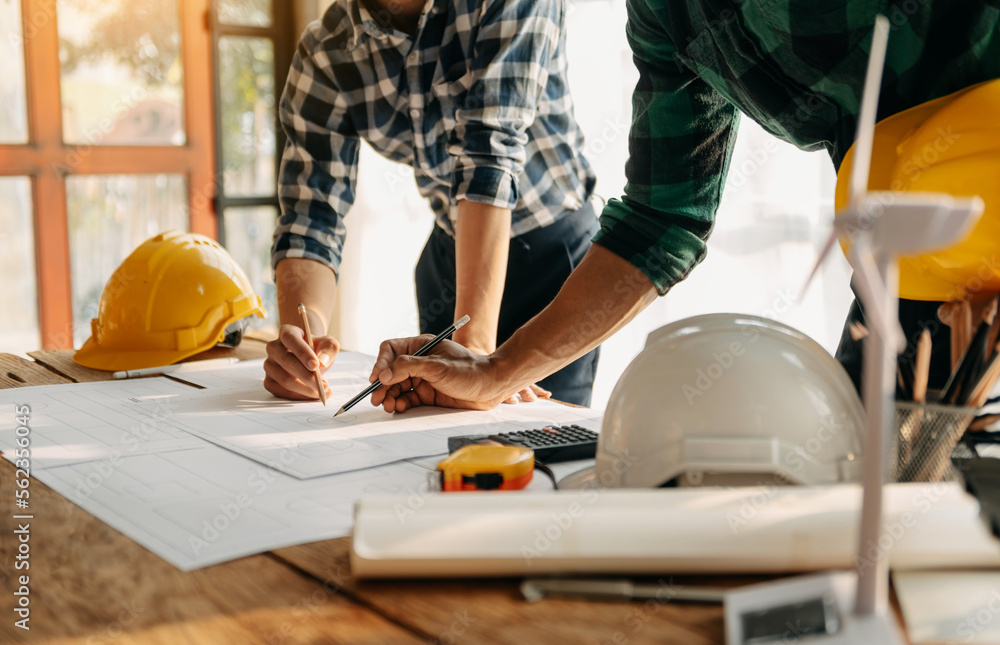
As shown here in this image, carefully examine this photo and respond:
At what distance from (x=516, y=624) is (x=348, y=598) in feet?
0.42

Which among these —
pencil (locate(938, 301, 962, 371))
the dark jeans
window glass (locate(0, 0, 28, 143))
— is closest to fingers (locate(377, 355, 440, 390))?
the dark jeans

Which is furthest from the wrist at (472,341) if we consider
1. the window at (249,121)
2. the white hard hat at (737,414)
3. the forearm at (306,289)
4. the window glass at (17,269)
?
the window glass at (17,269)

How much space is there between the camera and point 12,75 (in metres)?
3.36

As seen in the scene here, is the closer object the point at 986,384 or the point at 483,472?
the point at 986,384

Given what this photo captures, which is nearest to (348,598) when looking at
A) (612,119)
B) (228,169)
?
(612,119)

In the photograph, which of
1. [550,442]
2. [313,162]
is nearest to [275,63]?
[313,162]

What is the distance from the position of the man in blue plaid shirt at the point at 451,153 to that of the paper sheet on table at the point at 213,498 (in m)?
0.39

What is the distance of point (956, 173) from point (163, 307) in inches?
55.1

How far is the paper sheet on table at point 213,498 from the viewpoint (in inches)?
28.8

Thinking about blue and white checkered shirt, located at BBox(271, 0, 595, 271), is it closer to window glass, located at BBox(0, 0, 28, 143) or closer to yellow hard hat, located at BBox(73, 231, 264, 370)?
yellow hard hat, located at BBox(73, 231, 264, 370)

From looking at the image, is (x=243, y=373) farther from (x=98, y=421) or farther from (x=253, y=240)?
(x=253, y=240)

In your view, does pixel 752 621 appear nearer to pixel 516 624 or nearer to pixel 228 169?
pixel 516 624

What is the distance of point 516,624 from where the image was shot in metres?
0.57

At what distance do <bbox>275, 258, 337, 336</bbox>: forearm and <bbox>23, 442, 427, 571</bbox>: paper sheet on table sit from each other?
25.0 inches
